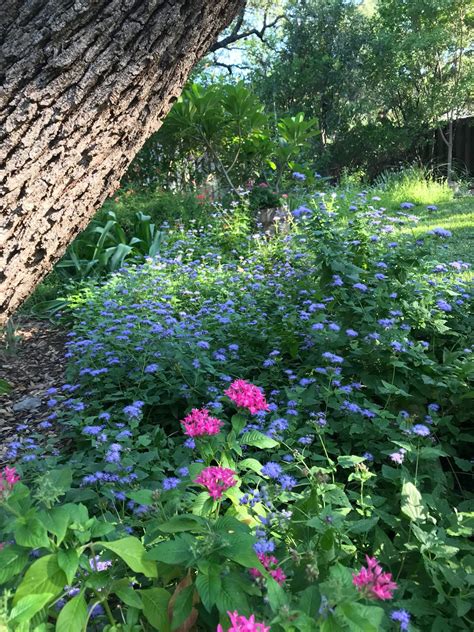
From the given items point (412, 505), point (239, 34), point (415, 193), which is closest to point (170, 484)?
point (412, 505)

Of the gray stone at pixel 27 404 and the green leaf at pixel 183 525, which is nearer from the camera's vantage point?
the green leaf at pixel 183 525

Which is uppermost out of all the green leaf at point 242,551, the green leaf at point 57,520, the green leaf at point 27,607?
the green leaf at point 57,520

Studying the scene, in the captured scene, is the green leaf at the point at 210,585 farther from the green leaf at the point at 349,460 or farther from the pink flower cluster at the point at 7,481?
the green leaf at the point at 349,460

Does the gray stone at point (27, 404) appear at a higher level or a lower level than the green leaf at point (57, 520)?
lower

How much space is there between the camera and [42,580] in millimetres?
980

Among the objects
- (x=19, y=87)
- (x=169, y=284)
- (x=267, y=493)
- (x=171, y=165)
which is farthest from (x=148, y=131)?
(x=171, y=165)

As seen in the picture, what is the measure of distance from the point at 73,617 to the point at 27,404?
8.22ft

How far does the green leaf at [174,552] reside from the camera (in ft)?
3.41

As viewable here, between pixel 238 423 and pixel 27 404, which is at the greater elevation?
pixel 238 423

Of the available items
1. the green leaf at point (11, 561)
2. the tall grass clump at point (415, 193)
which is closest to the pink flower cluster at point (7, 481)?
the green leaf at point (11, 561)

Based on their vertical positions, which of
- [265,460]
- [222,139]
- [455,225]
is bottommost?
[455,225]

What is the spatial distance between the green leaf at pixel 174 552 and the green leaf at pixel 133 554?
18mm

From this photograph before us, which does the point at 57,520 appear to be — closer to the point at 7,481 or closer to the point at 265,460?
the point at 7,481

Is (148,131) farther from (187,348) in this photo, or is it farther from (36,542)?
(187,348)
